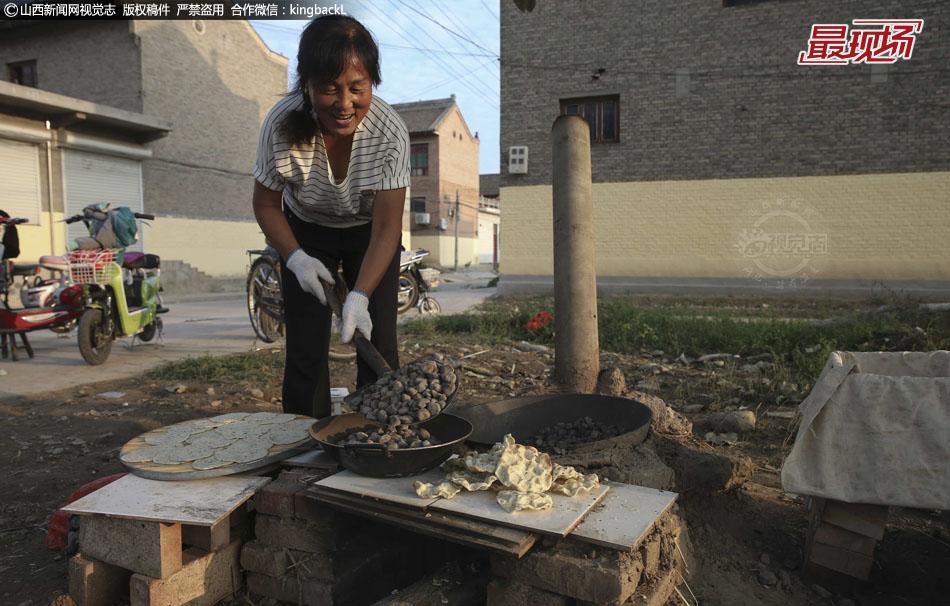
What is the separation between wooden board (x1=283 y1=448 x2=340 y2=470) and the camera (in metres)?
2.13

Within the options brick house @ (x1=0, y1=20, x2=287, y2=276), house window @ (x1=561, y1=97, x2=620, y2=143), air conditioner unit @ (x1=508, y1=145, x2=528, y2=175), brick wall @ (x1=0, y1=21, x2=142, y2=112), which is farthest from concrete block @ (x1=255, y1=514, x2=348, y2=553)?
brick wall @ (x1=0, y1=21, x2=142, y2=112)

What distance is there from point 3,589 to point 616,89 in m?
12.2

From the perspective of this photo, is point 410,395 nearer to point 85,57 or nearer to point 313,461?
point 313,461

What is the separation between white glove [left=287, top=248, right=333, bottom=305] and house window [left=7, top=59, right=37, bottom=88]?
19.1 meters

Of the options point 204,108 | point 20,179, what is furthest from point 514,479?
point 204,108

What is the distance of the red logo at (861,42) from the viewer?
35.1 feet

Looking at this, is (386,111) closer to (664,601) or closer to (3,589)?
(664,601)

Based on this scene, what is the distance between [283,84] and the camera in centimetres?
2077

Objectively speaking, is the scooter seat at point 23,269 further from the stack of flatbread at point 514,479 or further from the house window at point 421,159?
the house window at point 421,159

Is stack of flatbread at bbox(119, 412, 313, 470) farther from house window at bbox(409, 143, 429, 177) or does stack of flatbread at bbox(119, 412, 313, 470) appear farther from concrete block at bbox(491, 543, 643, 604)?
house window at bbox(409, 143, 429, 177)

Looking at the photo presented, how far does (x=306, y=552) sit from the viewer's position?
1.97 m

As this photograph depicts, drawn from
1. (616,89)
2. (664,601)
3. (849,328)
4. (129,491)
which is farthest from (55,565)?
(616,89)

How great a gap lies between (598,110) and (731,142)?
265 cm

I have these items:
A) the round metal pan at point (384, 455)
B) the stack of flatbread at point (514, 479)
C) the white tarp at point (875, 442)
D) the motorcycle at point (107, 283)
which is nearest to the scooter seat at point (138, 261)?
the motorcycle at point (107, 283)
